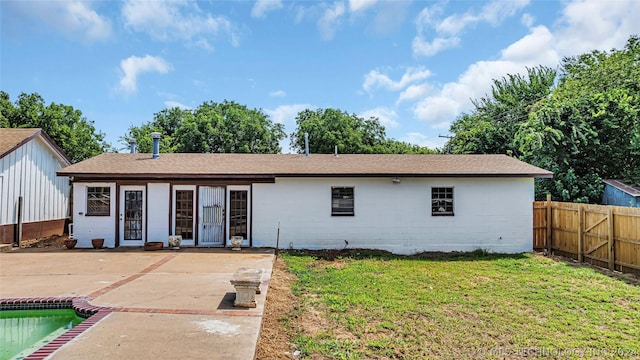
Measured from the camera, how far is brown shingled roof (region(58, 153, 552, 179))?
37.7ft

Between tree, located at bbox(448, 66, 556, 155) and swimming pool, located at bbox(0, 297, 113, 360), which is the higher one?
tree, located at bbox(448, 66, 556, 155)

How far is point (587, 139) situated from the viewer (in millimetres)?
16016

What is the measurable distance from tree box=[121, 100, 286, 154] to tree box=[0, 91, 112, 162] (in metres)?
4.97

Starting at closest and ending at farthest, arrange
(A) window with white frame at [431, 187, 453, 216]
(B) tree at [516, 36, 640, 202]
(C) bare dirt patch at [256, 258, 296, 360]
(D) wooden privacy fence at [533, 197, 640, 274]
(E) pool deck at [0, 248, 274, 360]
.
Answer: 1. (E) pool deck at [0, 248, 274, 360]
2. (C) bare dirt patch at [256, 258, 296, 360]
3. (D) wooden privacy fence at [533, 197, 640, 274]
4. (A) window with white frame at [431, 187, 453, 216]
5. (B) tree at [516, 36, 640, 202]

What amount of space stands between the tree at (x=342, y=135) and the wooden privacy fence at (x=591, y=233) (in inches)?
763

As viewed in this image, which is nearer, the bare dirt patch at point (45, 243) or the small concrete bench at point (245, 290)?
the small concrete bench at point (245, 290)

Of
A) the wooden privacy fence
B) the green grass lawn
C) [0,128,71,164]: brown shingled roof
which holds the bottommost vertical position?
the green grass lawn

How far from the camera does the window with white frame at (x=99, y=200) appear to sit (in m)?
11.8

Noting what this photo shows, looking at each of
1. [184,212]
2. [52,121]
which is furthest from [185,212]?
[52,121]

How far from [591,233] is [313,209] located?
7771mm

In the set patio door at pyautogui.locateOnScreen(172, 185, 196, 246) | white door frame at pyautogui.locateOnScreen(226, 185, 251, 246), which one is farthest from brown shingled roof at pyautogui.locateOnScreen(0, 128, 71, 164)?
white door frame at pyautogui.locateOnScreen(226, 185, 251, 246)

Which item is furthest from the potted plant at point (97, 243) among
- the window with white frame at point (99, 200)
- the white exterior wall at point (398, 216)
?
the white exterior wall at point (398, 216)

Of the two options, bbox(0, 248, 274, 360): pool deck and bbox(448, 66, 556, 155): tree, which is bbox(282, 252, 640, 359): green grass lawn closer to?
bbox(0, 248, 274, 360): pool deck

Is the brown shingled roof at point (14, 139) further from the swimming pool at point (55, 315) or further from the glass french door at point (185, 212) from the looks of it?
the swimming pool at point (55, 315)
